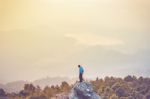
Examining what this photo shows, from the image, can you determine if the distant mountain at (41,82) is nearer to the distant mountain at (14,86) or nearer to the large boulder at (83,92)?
the distant mountain at (14,86)

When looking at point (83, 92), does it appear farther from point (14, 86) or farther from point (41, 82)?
point (14, 86)

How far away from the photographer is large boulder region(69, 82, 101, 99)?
4098 mm

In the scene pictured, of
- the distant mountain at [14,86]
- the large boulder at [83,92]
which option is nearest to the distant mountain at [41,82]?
the distant mountain at [14,86]

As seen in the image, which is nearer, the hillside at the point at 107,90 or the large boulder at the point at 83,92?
the large boulder at the point at 83,92

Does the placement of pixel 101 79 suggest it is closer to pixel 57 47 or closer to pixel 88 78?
pixel 88 78

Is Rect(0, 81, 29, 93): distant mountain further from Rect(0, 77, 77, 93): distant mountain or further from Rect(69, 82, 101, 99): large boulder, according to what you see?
Rect(69, 82, 101, 99): large boulder

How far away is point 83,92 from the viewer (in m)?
4.10

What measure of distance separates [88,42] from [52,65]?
15.8 inches

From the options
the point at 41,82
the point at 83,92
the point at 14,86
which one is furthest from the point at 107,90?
the point at 14,86

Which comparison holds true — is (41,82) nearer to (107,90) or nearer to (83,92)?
(83,92)

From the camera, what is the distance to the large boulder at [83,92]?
410cm

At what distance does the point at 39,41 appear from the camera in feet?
14.2

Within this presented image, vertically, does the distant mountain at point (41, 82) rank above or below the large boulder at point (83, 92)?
above

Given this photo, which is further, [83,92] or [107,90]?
[107,90]
